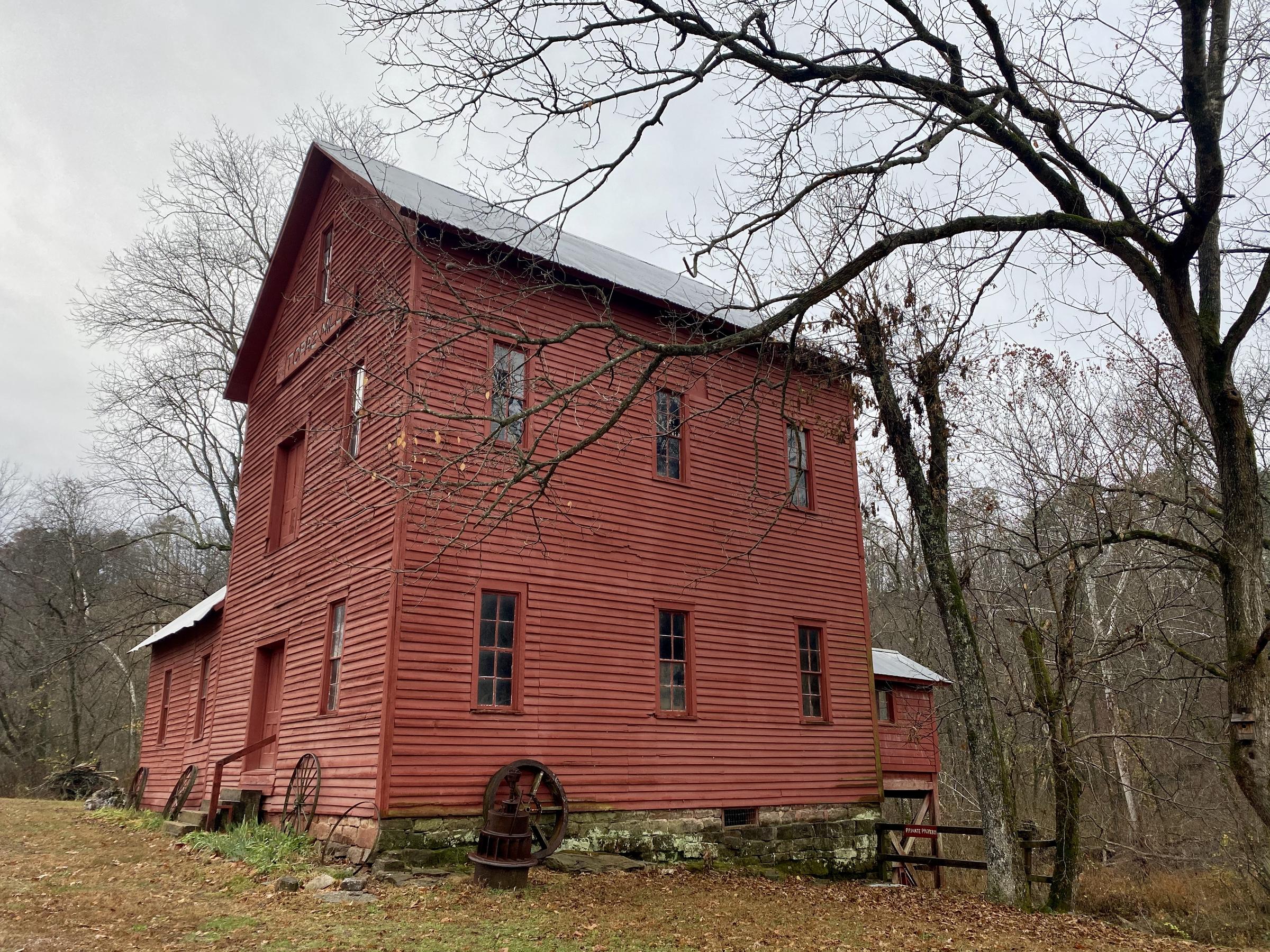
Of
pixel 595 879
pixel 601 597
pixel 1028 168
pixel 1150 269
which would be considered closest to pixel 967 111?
pixel 1028 168

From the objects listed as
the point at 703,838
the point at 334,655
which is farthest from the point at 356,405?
the point at 703,838

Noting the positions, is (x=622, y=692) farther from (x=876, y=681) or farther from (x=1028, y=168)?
(x=1028, y=168)

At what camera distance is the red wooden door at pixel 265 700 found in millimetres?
13984

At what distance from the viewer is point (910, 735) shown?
1683 cm

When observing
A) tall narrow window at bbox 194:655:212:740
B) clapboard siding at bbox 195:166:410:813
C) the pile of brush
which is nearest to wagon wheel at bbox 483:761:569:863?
clapboard siding at bbox 195:166:410:813

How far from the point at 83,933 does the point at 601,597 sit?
277 inches

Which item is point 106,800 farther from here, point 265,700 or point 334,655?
point 334,655

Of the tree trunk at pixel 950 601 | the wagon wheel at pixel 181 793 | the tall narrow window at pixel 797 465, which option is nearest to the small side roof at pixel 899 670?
the tall narrow window at pixel 797 465

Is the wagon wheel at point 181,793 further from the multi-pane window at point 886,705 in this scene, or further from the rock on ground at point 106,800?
the multi-pane window at point 886,705

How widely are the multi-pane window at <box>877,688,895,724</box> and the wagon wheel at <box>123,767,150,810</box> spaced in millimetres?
14874

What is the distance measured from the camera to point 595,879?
10477 millimetres

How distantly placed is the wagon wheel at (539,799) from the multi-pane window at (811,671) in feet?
16.4

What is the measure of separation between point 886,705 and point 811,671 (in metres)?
2.88

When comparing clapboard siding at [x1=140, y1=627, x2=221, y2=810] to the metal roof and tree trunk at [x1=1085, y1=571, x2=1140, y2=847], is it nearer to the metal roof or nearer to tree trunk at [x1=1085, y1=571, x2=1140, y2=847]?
the metal roof
